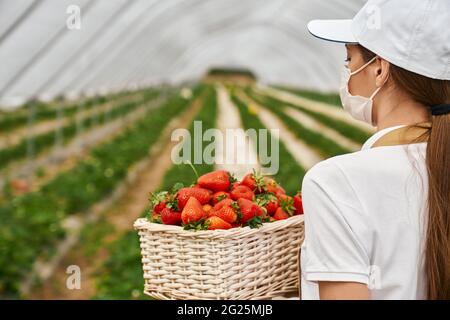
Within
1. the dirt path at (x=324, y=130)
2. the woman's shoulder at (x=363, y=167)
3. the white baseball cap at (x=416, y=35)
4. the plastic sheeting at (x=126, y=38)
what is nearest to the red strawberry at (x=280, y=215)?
the woman's shoulder at (x=363, y=167)

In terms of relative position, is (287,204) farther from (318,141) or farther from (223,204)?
(318,141)

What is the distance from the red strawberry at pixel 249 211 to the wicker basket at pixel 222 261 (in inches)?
1.9

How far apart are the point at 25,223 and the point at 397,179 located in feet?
18.4

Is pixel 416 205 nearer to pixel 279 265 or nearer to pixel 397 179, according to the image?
pixel 397 179

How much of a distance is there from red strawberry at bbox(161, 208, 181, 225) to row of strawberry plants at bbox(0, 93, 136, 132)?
1181 cm

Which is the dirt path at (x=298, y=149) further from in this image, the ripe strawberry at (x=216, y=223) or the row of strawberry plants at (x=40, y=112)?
the ripe strawberry at (x=216, y=223)

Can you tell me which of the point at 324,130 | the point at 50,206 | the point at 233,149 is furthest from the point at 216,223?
the point at 324,130

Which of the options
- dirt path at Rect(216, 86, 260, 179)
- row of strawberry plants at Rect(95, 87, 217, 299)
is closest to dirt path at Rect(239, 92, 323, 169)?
dirt path at Rect(216, 86, 260, 179)

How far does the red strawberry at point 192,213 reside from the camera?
1.76 meters

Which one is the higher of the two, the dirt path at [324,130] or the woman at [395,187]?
the dirt path at [324,130]

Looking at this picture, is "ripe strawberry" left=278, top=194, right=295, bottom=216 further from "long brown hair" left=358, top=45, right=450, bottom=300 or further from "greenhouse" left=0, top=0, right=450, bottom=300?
"long brown hair" left=358, top=45, right=450, bottom=300

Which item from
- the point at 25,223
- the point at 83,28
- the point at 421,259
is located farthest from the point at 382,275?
the point at 83,28

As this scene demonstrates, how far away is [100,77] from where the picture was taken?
14000mm

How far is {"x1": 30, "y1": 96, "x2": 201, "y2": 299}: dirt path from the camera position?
5.61 meters
